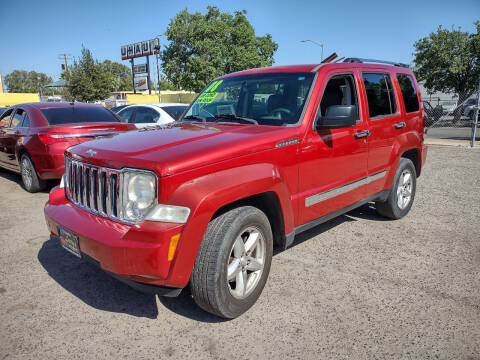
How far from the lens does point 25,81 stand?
12281cm

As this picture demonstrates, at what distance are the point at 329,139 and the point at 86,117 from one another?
4.90 m

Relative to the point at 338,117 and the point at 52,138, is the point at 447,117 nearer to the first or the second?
the point at 338,117

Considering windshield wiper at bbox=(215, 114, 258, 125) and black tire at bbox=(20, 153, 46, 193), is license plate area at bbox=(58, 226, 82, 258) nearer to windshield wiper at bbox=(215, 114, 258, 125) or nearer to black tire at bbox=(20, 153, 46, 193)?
windshield wiper at bbox=(215, 114, 258, 125)

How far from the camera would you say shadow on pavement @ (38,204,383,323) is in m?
2.91

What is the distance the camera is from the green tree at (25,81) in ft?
392

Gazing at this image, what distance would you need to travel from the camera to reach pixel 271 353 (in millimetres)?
2385

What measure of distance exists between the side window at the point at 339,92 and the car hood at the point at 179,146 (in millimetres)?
715

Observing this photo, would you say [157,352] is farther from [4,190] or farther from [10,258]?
[4,190]

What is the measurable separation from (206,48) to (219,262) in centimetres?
3253

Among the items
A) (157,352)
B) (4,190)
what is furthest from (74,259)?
(4,190)

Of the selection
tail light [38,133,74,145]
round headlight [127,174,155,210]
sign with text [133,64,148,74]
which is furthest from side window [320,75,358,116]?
sign with text [133,64,148,74]

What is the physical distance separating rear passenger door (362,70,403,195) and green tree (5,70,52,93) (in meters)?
133

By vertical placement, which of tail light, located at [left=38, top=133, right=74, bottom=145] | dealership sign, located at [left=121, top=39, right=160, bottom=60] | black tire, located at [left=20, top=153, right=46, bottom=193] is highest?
dealership sign, located at [left=121, top=39, right=160, bottom=60]

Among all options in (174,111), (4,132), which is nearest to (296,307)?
(174,111)
